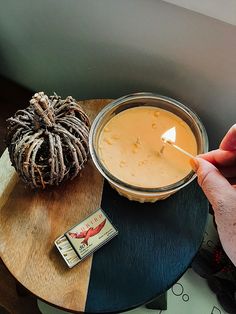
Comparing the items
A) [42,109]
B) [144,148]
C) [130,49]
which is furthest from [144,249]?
[130,49]

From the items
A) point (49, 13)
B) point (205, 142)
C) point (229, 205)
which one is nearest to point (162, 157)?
point (205, 142)

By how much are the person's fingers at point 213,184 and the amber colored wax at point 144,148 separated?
9 cm

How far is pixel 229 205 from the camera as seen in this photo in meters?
0.56

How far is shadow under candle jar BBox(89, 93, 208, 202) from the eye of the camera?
2.32ft

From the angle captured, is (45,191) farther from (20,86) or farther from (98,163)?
(20,86)

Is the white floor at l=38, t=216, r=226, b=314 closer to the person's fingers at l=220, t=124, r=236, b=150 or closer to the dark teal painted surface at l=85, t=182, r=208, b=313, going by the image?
the dark teal painted surface at l=85, t=182, r=208, b=313

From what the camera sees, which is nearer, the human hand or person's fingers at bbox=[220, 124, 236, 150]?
the human hand

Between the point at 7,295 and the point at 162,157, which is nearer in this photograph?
the point at 162,157

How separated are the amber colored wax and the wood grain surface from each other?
0.09 metres

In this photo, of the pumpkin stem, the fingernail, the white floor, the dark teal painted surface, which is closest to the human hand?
the fingernail

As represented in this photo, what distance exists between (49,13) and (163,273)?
610 millimetres

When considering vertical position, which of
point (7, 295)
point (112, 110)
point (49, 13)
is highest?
point (49, 13)

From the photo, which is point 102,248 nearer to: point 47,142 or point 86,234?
point 86,234

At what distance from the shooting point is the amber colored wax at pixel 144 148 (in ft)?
2.34
